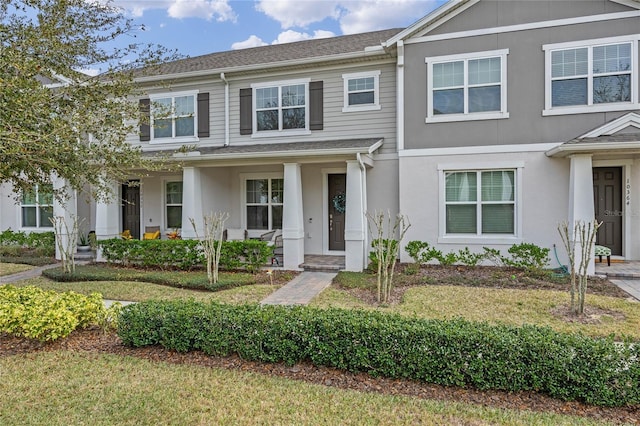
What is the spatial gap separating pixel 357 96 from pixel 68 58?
754cm

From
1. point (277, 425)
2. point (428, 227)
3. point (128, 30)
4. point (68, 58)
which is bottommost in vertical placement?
point (277, 425)

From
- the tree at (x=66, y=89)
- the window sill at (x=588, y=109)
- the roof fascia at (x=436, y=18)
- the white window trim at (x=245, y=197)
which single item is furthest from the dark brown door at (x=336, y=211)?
the tree at (x=66, y=89)

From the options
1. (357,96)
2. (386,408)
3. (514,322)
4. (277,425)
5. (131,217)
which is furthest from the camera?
(131,217)

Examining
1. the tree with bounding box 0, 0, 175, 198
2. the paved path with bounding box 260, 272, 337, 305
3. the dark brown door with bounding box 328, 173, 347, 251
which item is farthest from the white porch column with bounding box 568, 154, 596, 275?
the tree with bounding box 0, 0, 175, 198

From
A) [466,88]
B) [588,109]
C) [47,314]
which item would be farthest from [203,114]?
[588,109]

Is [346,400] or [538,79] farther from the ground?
[538,79]

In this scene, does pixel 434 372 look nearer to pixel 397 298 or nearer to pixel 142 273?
pixel 397 298

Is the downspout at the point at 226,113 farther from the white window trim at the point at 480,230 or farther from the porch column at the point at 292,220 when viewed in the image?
the white window trim at the point at 480,230

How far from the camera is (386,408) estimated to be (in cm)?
353

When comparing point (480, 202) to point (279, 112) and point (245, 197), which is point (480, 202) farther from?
point (245, 197)

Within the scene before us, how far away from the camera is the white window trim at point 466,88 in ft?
32.6

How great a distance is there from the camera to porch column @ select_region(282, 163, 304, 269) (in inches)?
412

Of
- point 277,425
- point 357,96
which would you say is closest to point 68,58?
point 277,425

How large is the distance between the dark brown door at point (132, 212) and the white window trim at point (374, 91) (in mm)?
8432
